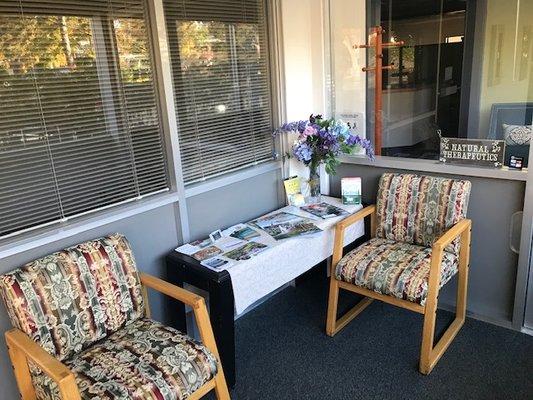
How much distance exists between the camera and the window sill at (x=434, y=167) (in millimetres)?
2367

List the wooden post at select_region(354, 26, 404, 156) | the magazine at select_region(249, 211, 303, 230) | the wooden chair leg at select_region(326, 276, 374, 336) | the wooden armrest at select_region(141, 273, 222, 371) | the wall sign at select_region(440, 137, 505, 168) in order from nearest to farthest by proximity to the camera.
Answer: the wooden armrest at select_region(141, 273, 222, 371)
the wall sign at select_region(440, 137, 505, 168)
the wooden chair leg at select_region(326, 276, 374, 336)
the magazine at select_region(249, 211, 303, 230)
the wooden post at select_region(354, 26, 404, 156)

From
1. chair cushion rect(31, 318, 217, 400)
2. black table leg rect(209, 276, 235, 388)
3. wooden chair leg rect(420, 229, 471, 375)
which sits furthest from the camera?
wooden chair leg rect(420, 229, 471, 375)

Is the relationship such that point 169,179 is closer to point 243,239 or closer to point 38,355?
point 243,239

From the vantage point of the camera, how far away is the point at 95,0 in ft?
6.41

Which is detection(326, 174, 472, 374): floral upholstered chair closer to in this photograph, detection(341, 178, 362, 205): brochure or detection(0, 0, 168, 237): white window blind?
detection(341, 178, 362, 205): brochure

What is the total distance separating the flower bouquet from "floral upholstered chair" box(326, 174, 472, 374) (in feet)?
0.91

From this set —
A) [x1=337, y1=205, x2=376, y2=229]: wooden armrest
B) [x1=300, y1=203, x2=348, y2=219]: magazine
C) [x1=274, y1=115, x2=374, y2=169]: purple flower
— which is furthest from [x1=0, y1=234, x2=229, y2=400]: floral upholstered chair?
[x1=274, y1=115, x2=374, y2=169]: purple flower

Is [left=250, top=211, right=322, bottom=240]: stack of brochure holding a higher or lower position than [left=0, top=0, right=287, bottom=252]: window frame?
lower

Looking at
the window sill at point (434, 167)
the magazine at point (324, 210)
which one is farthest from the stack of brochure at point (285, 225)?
the window sill at point (434, 167)

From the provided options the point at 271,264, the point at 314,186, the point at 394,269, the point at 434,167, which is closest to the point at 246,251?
the point at 271,264

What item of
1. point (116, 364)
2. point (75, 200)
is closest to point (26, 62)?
point (75, 200)

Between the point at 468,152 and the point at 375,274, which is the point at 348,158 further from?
the point at 375,274

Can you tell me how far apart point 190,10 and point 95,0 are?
1.71 feet

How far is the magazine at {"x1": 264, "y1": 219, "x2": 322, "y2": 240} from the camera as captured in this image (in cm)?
245
